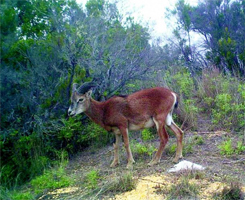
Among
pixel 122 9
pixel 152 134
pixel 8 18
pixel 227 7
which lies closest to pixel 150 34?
pixel 122 9

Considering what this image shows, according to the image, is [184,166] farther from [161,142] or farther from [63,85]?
[63,85]

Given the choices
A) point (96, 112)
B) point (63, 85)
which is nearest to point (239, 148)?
point (96, 112)

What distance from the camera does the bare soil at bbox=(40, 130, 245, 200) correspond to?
7750mm

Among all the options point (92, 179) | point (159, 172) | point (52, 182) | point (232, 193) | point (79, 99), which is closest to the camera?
point (232, 193)

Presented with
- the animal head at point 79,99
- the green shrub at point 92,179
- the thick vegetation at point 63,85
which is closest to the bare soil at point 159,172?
the green shrub at point 92,179

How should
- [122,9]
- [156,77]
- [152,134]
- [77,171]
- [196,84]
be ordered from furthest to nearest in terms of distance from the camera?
[122,9] < [196,84] < [156,77] < [152,134] < [77,171]

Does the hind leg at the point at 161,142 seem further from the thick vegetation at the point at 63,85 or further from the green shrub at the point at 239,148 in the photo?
the green shrub at the point at 239,148

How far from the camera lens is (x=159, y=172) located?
8.90 meters

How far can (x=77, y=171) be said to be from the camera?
10.3 m

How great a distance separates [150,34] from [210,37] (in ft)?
14.9

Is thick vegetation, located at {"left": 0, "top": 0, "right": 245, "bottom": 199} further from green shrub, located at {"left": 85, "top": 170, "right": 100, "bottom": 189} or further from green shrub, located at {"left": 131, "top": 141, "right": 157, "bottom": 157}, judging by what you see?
green shrub, located at {"left": 85, "top": 170, "right": 100, "bottom": 189}

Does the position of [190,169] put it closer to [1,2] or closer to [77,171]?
[77,171]

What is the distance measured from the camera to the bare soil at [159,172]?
25.4 feet

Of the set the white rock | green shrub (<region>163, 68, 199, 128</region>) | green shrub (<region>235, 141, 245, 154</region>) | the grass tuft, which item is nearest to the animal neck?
the white rock
